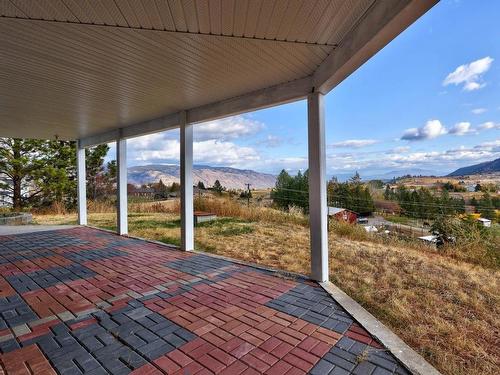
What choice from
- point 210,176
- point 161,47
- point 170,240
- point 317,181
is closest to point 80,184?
point 170,240

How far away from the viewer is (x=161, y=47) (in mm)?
2707

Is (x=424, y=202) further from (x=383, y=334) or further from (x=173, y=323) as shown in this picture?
(x=173, y=323)

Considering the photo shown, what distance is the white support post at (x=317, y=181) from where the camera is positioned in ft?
11.1

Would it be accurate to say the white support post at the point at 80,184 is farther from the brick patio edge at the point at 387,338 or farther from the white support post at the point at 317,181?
the brick patio edge at the point at 387,338

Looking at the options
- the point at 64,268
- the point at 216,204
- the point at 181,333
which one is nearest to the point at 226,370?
the point at 181,333

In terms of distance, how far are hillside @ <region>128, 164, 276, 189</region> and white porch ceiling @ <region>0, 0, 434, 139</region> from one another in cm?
281

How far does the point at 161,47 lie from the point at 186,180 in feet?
8.88

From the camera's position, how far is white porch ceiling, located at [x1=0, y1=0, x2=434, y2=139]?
2.10 m

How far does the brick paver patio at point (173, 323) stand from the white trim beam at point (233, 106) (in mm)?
2277

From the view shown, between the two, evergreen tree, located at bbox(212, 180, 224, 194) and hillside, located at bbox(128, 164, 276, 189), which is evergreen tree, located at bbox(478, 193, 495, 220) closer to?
hillside, located at bbox(128, 164, 276, 189)

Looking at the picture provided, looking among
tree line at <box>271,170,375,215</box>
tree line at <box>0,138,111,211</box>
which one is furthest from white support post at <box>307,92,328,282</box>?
tree line at <box>0,138,111,211</box>

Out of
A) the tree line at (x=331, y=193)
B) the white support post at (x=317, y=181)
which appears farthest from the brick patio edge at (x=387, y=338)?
the tree line at (x=331, y=193)

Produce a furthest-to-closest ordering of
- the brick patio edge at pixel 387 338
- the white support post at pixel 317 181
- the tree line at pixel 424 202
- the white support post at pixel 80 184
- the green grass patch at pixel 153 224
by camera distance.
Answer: the white support post at pixel 80 184 < the green grass patch at pixel 153 224 < the tree line at pixel 424 202 < the white support post at pixel 317 181 < the brick patio edge at pixel 387 338

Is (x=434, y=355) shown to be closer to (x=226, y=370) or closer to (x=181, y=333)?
(x=226, y=370)
